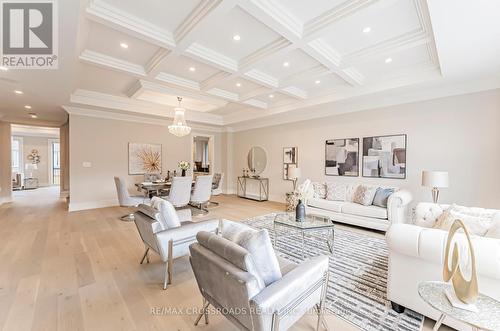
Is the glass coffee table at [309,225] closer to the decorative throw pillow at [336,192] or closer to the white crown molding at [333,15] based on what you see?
the decorative throw pillow at [336,192]

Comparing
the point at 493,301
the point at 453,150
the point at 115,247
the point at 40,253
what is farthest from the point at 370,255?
the point at 40,253

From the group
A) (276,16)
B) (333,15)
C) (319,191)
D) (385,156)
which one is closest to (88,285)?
(276,16)

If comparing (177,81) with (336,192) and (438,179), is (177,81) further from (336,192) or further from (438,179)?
(438,179)

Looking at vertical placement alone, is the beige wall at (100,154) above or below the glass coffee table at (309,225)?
above

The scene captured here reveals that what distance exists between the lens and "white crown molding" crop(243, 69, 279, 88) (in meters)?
4.08

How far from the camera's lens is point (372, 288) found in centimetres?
227

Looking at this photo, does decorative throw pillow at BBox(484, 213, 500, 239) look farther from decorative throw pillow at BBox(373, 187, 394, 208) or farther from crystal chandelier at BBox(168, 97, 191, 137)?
crystal chandelier at BBox(168, 97, 191, 137)

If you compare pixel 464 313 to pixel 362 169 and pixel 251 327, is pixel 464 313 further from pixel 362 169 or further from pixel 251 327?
pixel 362 169

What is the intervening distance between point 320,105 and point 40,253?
5923 mm

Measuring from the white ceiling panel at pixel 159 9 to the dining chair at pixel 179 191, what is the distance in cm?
A: 297

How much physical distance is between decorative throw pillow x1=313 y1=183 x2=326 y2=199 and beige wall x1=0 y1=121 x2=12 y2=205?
9313 millimetres

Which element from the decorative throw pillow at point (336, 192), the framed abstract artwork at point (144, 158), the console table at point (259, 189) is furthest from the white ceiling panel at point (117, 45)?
the console table at point (259, 189)

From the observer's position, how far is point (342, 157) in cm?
556

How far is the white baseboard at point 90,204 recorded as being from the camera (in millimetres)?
5605
